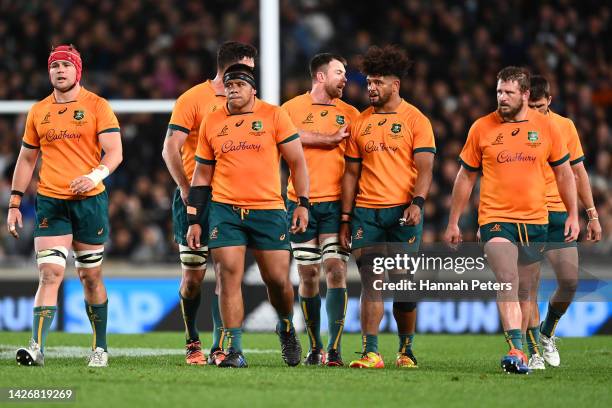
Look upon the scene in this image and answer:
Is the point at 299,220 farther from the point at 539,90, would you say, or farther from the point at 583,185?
the point at 583,185

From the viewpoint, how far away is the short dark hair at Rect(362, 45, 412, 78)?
882cm

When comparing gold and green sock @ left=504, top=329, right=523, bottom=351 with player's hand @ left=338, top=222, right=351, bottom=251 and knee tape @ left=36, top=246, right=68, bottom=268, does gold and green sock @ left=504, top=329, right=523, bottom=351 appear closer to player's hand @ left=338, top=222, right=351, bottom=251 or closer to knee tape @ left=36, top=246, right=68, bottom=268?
player's hand @ left=338, top=222, right=351, bottom=251

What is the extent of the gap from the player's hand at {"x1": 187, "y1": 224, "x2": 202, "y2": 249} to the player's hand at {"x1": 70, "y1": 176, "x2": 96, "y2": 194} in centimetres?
74

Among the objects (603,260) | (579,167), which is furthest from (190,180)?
(603,260)

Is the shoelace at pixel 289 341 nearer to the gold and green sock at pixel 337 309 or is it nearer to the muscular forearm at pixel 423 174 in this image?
the gold and green sock at pixel 337 309

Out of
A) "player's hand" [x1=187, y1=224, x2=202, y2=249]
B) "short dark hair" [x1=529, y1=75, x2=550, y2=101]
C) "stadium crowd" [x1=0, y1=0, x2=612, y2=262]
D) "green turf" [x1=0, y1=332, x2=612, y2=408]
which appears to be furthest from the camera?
"stadium crowd" [x1=0, y1=0, x2=612, y2=262]

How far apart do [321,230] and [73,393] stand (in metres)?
2.66

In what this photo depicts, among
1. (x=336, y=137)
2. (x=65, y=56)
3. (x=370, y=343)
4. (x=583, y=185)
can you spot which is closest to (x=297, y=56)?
(x=583, y=185)

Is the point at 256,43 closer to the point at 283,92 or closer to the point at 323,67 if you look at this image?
the point at 283,92

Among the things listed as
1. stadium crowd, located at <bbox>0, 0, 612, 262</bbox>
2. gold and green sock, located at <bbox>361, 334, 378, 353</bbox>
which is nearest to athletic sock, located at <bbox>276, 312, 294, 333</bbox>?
gold and green sock, located at <bbox>361, 334, 378, 353</bbox>

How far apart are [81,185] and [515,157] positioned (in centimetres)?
294

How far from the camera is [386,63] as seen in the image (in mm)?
8812

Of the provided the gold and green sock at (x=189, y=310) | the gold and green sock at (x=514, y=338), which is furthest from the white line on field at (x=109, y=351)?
the gold and green sock at (x=514, y=338)

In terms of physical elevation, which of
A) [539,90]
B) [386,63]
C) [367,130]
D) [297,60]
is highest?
[297,60]
